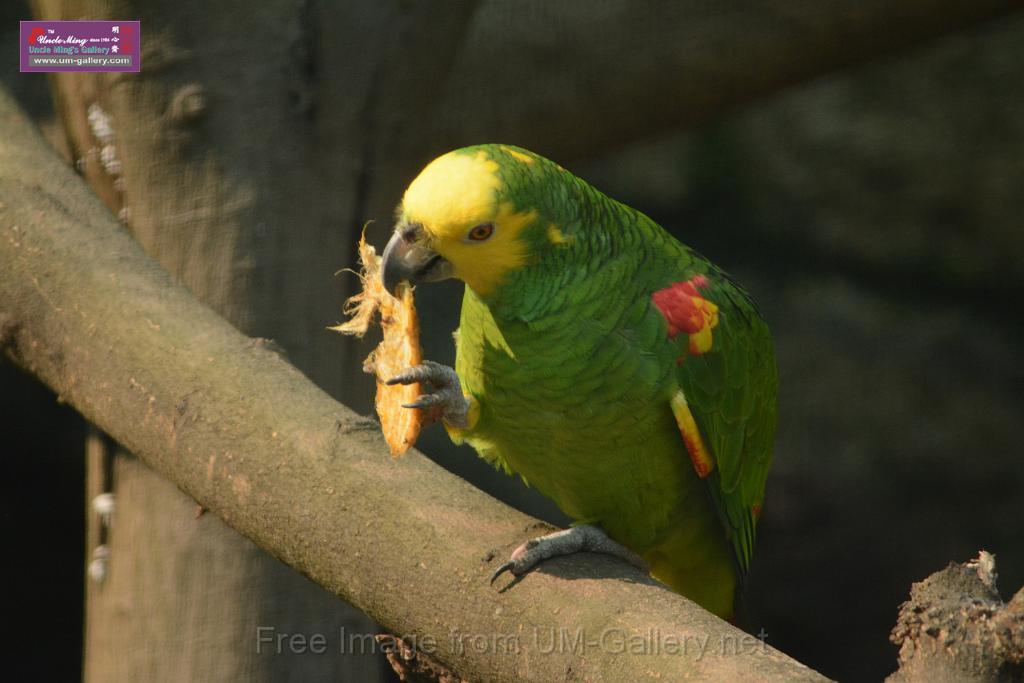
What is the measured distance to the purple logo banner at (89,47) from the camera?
204cm

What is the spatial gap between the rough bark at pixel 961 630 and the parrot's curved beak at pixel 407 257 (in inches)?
31.0

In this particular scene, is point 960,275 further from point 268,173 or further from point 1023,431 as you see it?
point 268,173

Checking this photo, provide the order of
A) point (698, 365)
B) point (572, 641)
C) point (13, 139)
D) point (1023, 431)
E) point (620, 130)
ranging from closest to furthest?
1. point (572, 641)
2. point (698, 365)
3. point (13, 139)
4. point (620, 130)
5. point (1023, 431)

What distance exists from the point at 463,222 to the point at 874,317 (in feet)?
10.6

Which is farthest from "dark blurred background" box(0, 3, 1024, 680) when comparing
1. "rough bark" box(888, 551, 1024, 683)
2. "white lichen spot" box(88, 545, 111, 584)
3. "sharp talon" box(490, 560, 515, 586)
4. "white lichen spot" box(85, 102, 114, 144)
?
"rough bark" box(888, 551, 1024, 683)

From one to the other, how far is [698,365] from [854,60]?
1.00m

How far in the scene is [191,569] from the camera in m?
2.07

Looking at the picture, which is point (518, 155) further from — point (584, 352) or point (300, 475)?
point (300, 475)

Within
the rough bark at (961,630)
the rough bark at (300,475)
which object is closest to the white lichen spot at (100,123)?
the rough bark at (300,475)

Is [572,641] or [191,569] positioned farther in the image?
[191,569]

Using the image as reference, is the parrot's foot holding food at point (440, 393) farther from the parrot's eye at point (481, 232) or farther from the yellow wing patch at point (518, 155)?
the yellow wing patch at point (518, 155)

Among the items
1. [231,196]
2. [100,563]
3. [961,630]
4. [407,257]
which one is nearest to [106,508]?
[100,563]

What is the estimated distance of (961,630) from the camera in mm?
1111

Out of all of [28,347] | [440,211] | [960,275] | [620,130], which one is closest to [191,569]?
[28,347]
